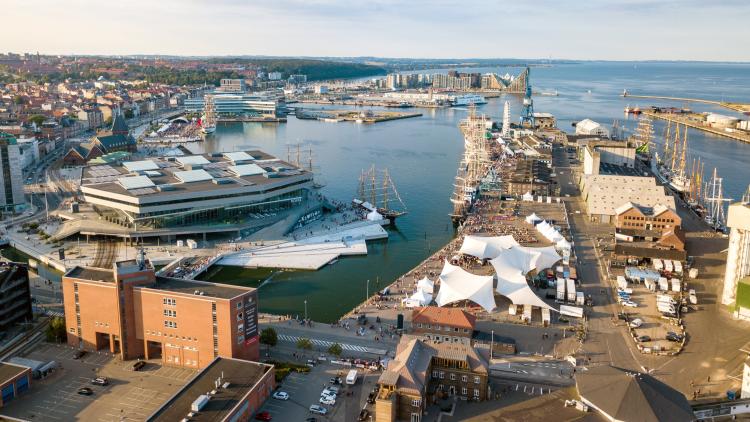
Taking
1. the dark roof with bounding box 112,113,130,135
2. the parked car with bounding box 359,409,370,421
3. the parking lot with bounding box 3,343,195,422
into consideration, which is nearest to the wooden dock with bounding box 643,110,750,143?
the dark roof with bounding box 112,113,130,135

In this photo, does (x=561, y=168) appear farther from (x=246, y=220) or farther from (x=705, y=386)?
(x=705, y=386)

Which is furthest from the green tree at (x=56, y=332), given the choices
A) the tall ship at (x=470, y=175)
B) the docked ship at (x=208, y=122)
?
the docked ship at (x=208, y=122)

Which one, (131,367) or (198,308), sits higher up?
(198,308)

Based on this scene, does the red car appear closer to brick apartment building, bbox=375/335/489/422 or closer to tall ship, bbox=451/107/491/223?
brick apartment building, bbox=375/335/489/422

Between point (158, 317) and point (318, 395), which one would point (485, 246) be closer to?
point (318, 395)

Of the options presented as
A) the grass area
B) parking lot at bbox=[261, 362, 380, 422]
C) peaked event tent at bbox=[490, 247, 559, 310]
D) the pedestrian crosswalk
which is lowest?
parking lot at bbox=[261, 362, 380, 422]

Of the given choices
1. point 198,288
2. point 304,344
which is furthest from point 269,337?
point 198,288

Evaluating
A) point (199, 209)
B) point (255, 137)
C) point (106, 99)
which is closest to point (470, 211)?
point (199, 209)
